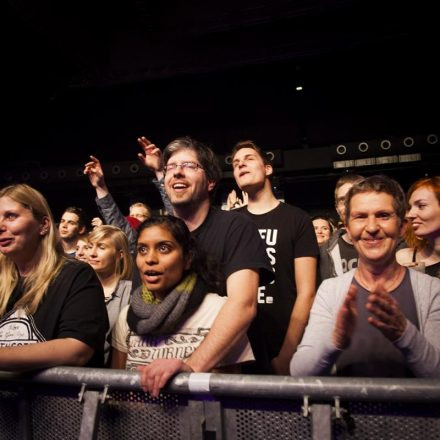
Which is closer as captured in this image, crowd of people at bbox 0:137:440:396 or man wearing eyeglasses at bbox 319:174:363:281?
crowd of people at bbox 0:137:440:396

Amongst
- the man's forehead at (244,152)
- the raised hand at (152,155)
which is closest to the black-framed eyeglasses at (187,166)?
the raised hand at (152,155)

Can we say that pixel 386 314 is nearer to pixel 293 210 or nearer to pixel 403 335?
pixel 403 335

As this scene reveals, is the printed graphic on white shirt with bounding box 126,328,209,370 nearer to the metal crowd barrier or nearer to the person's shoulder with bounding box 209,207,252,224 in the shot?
the metal crowd barrier

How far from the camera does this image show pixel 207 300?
4.36ft

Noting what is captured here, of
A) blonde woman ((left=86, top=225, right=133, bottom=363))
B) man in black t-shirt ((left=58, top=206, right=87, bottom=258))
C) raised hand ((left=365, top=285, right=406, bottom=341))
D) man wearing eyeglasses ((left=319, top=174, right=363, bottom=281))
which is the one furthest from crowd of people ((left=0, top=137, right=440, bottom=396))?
man in black t-shirt ((left=58, top=206, right=87, bottom=258))

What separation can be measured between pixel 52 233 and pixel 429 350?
1298 mm

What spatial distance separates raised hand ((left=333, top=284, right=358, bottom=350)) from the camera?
980 mm

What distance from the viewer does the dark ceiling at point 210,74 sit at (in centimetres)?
526

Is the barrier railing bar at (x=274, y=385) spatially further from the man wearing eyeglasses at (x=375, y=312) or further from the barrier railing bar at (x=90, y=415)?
the man wearing eyeglasses at (x=375, y=312)

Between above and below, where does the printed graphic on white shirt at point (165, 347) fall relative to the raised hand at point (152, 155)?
below

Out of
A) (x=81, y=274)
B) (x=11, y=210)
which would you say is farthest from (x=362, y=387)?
(x=11, y=210)

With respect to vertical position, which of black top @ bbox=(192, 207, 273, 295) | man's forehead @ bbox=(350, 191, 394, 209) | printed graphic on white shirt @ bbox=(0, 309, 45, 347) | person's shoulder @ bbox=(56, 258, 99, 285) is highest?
man's forehead @ bbox=(350, 191, 394, 209)

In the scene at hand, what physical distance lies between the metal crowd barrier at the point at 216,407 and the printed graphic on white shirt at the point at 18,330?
20 centimetres

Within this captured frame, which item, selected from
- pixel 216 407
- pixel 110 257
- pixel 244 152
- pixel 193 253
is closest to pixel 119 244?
pixel 110 257
